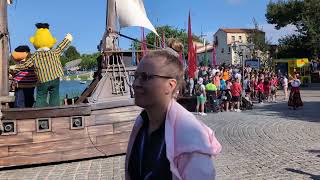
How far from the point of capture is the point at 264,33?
5119 cm

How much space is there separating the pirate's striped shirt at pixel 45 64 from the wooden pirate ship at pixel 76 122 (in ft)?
1.58

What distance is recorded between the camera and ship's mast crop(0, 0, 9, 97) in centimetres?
812

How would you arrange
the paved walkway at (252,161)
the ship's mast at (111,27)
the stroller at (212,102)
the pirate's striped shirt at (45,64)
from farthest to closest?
the stroller at (212,102), the ship's mast at (111,27), the pirate's striped shirt at (45,64), the paved walkway at (252,161)

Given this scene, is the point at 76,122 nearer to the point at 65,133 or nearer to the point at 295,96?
the point at 65,133

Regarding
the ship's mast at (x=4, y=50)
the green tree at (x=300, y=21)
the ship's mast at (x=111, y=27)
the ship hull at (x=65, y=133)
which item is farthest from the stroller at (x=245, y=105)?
the green tree at (x=300, y=21)

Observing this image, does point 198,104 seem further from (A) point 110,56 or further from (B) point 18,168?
(B) point 18,168

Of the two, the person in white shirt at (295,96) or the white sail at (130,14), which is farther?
the person in white shirt at (295,96)

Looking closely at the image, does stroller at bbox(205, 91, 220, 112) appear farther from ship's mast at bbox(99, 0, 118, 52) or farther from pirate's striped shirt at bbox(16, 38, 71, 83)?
pirate's striped shirt at bbox(16, 38, 71, 83)

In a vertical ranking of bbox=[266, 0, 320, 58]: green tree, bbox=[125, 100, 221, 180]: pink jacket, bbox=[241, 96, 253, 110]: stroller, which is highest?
bbox=[266, 0, 320, 58]: green tree

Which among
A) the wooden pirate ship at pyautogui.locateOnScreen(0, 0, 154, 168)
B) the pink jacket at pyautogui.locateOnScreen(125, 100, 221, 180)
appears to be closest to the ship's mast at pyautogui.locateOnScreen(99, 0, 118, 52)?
the wooden pirate ship at pyautogui.locateOnScreen(0, 0, 154, 168)

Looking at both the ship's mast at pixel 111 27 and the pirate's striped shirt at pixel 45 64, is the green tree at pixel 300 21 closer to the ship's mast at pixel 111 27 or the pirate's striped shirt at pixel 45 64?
the ship's mast at pixel 111 27

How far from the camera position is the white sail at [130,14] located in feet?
31.3

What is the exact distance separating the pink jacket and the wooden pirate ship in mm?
5941

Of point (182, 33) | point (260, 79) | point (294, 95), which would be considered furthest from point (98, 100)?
point (182, 33)
